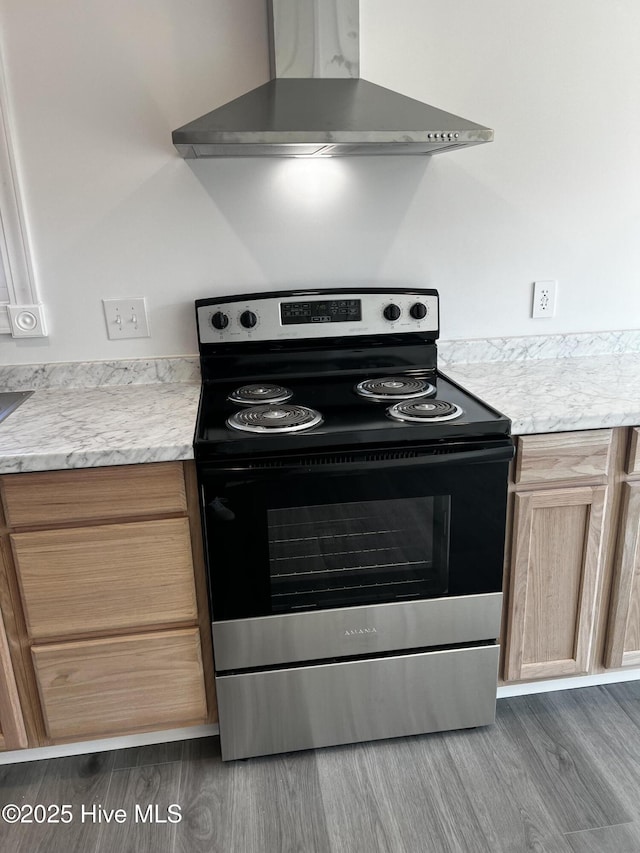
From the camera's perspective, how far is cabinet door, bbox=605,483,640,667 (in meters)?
1.77

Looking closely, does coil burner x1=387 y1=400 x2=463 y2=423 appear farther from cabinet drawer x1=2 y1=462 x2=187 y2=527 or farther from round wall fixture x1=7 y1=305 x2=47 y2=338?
round wall fixture x1=7 y1=305 x2=47 y2=338

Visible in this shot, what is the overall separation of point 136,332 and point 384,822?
4.85ft

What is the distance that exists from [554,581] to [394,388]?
2.22ft

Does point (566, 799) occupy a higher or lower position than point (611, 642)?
lower

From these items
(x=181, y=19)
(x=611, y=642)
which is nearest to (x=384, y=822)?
(x=611, y=642)

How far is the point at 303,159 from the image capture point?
1965 mm

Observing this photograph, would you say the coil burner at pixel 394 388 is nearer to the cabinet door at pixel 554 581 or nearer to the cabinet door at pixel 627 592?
the cabinet door at pixel 554 581

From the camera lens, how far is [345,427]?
63.1 inches

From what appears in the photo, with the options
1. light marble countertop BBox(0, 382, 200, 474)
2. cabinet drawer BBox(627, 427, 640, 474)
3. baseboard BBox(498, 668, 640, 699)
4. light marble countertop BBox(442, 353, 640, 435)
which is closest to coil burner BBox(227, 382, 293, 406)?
light marble countertop BBox(0, 382, 200, 474)

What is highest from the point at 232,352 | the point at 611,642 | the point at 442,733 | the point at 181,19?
the point at 181,19

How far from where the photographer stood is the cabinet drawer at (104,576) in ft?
5.13

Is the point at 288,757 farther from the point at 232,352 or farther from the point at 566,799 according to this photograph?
the point at 232,352

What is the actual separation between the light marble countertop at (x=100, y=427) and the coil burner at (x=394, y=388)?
48 centimetres

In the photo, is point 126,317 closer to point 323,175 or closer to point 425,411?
point 323,175
